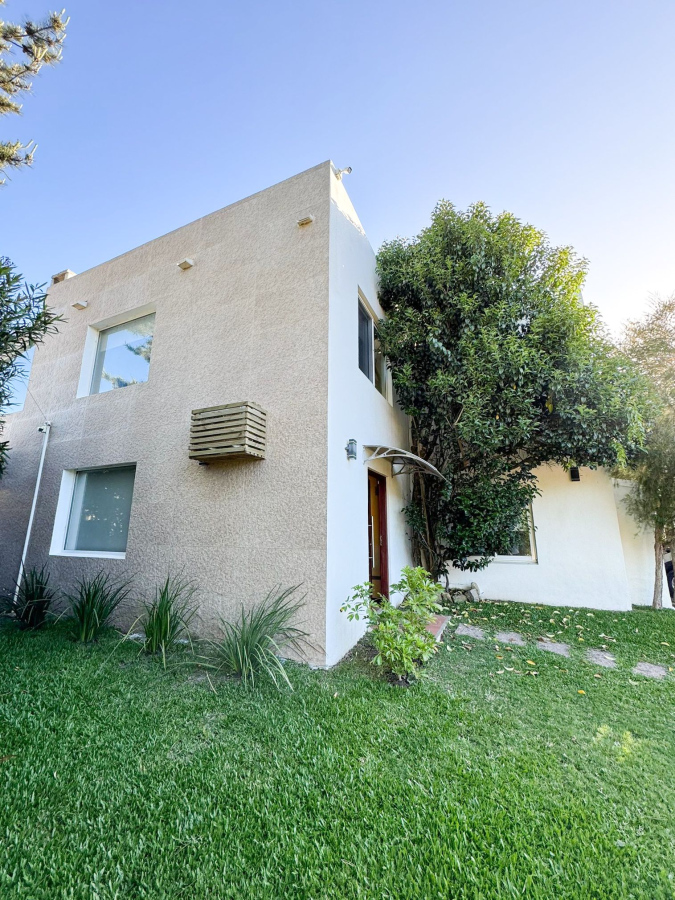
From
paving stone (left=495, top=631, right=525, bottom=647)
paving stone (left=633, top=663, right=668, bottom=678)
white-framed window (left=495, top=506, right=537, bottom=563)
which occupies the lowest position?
paving stone (left=633, top=663, right=668, bottom=678)

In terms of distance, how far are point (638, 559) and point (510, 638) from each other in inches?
211

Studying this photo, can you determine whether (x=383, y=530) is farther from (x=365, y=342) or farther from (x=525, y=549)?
(x=525, y=549)

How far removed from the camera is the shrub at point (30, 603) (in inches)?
225

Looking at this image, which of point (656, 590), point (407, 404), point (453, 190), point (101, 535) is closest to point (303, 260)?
point (407, 404)

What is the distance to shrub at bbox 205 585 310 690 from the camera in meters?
4.00

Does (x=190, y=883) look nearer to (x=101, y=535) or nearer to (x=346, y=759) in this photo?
(x=346, y=759)

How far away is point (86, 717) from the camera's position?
3.23 meters

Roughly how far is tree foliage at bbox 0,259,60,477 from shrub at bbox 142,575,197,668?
3783 mm

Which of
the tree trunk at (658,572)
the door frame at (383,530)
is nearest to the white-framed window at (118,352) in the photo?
the door frame at (383,530)

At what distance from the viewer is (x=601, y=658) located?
17.0 feet

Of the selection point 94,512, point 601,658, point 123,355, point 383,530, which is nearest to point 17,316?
point 123,355

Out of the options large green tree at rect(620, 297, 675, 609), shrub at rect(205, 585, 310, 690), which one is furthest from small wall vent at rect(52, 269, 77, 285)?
large green tree at rect(620, 297, 675, 609)

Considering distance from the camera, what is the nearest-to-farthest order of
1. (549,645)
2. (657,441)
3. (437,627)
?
(437,627) → (549,645) → (657,441)

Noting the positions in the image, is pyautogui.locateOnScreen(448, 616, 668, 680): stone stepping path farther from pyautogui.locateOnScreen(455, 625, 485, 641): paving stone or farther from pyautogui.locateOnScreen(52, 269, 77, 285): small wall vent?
pyautogui.locateOnScreen(52, 269, 77, 285): small wall vent
